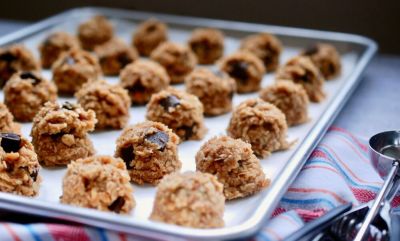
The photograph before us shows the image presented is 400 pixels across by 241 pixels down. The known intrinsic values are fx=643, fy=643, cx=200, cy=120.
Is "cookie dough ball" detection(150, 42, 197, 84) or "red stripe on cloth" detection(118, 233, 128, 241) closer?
"red stripe on cloth" detection(118, 233, 128, 241)

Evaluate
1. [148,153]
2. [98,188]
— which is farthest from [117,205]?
[148,153]

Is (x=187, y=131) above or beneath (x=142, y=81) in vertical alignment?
beneath

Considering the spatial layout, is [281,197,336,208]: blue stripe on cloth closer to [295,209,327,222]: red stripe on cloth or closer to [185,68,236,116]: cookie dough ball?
[295,209,327,222]: red stripe on cloth

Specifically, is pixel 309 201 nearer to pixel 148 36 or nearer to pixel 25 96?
A: pixel 25 96

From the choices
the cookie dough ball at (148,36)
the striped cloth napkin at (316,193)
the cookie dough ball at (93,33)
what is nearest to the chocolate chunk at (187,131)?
the striped cloth napkin at (316,193)

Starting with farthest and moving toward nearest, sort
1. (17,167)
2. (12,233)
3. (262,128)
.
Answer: (262,128), (17,167), (12,233)

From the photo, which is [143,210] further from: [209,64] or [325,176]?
[209,64]

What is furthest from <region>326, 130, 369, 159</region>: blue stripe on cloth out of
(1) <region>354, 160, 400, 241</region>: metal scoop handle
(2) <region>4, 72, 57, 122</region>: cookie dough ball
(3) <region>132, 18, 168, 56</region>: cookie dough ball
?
(3) <region>132, 18, 168, 56</region>: cookie dough ball
